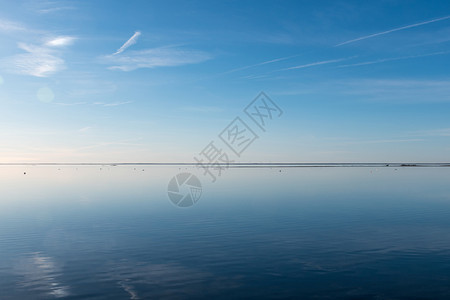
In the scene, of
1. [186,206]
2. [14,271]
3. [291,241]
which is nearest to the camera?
[14,271]

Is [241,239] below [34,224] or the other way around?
below

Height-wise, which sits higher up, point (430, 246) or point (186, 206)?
point (186, 206)

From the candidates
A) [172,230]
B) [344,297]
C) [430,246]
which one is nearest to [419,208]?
[430,246]

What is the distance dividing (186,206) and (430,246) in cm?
3380

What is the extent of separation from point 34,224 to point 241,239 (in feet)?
77.1

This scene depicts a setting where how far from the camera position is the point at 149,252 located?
28156 mm

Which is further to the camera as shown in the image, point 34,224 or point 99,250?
point 34,224

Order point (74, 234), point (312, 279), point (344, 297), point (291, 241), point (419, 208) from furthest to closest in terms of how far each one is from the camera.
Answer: point (419, 208)
point (74, 234)
point (291, 241)
point (312, 279)
point (344, 297)

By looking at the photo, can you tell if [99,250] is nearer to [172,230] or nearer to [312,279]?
[172,230]

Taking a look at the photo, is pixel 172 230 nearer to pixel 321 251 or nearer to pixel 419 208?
pixel 321 251

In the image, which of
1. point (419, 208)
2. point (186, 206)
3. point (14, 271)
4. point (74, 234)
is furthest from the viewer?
point (186, 206)

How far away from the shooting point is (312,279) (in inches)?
858

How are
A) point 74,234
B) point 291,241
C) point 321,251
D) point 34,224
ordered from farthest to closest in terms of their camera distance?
point 34,224 < point 74,234 < point 291,241 < point 321,251

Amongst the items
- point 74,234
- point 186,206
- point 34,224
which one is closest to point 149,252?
point 74,234
